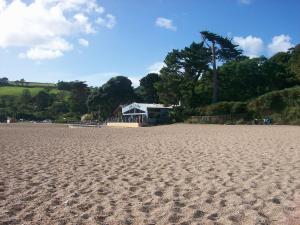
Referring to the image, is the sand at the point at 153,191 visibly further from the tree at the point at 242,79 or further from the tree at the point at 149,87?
the tree at the point at 149,87

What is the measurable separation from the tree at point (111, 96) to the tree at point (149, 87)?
3529mm

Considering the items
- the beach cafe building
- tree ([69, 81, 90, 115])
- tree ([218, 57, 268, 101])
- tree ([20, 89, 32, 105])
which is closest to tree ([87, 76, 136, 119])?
tree ([69, 81, 90, 115])

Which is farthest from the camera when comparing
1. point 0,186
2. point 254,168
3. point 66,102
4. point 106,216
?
point 66,102

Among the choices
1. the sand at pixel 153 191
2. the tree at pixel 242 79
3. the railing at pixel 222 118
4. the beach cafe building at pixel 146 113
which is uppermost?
the tree at pixel 242 79

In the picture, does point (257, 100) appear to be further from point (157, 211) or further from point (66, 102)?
point (66, 102)

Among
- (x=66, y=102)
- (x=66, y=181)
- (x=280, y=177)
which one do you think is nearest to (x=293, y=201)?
(x=280, y=177)

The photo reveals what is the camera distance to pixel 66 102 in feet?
324

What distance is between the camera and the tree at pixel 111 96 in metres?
76.2

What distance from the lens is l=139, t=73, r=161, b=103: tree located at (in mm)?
74125

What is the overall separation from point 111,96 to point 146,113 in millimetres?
23591

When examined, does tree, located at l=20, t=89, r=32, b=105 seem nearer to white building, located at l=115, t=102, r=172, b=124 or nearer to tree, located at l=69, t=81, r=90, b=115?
tree, located at l=69, t=81, r=90, b=115

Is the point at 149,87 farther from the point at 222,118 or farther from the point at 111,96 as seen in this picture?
the point at 222,118

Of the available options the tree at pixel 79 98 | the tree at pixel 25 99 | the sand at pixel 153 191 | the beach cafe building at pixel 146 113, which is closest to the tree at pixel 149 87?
the beach cafe building at pixel 146 113

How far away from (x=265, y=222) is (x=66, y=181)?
13.5 feet
